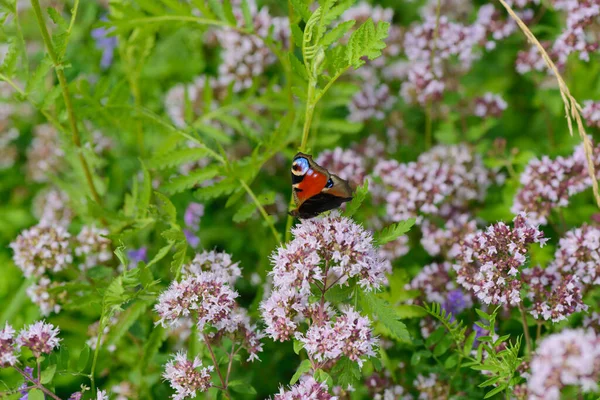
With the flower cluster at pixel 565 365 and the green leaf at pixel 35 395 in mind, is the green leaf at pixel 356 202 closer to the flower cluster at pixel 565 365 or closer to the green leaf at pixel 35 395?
the flower cluster at pixel 565 365

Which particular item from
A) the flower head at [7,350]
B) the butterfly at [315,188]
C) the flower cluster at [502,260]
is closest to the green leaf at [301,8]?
the butterfly at [315,188]

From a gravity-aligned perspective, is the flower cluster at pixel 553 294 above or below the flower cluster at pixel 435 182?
below

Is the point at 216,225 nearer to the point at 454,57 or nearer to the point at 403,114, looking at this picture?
the point at 403,114

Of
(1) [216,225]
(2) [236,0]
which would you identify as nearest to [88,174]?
(1) [216,225]

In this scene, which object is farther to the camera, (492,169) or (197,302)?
(492,169)

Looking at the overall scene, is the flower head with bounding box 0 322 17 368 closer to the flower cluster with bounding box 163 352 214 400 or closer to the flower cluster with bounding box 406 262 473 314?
the flower cluster with bounding box 163 352 214 400

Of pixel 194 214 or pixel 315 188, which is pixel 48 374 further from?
pixel 194 214
